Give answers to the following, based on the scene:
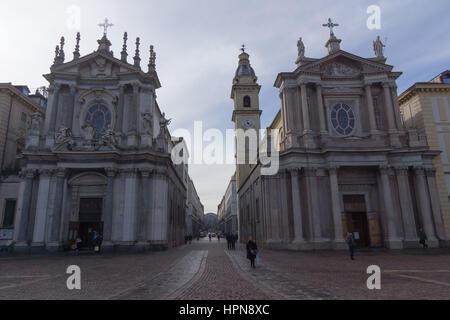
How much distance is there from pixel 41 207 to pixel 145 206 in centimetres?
910

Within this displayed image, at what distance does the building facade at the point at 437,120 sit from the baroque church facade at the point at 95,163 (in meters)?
26.8

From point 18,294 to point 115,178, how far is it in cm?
1913

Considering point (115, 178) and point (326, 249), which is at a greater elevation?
point (115, 178)

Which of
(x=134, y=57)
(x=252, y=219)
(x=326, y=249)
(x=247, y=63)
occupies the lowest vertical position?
(x=326, y=249)

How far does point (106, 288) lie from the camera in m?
9.93

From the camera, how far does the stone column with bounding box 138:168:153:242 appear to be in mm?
26750

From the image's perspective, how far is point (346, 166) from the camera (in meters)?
27.8

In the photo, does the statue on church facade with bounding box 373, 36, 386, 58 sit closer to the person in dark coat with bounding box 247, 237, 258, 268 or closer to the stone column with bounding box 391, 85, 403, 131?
the stone column with bounding box 391, 85, 403, 131

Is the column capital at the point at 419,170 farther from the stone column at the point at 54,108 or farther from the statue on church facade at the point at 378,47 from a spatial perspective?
the stone column at the point at 54,108

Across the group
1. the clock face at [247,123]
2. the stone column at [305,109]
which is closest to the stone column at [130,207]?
the stone column at [305,109]

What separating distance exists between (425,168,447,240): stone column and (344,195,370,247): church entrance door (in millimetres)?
5987

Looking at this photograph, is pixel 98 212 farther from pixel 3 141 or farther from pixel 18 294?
pixel 18 294

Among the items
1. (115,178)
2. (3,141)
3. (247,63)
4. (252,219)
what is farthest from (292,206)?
(247,63)

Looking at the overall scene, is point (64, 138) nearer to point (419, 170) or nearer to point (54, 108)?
point (54, 108)
